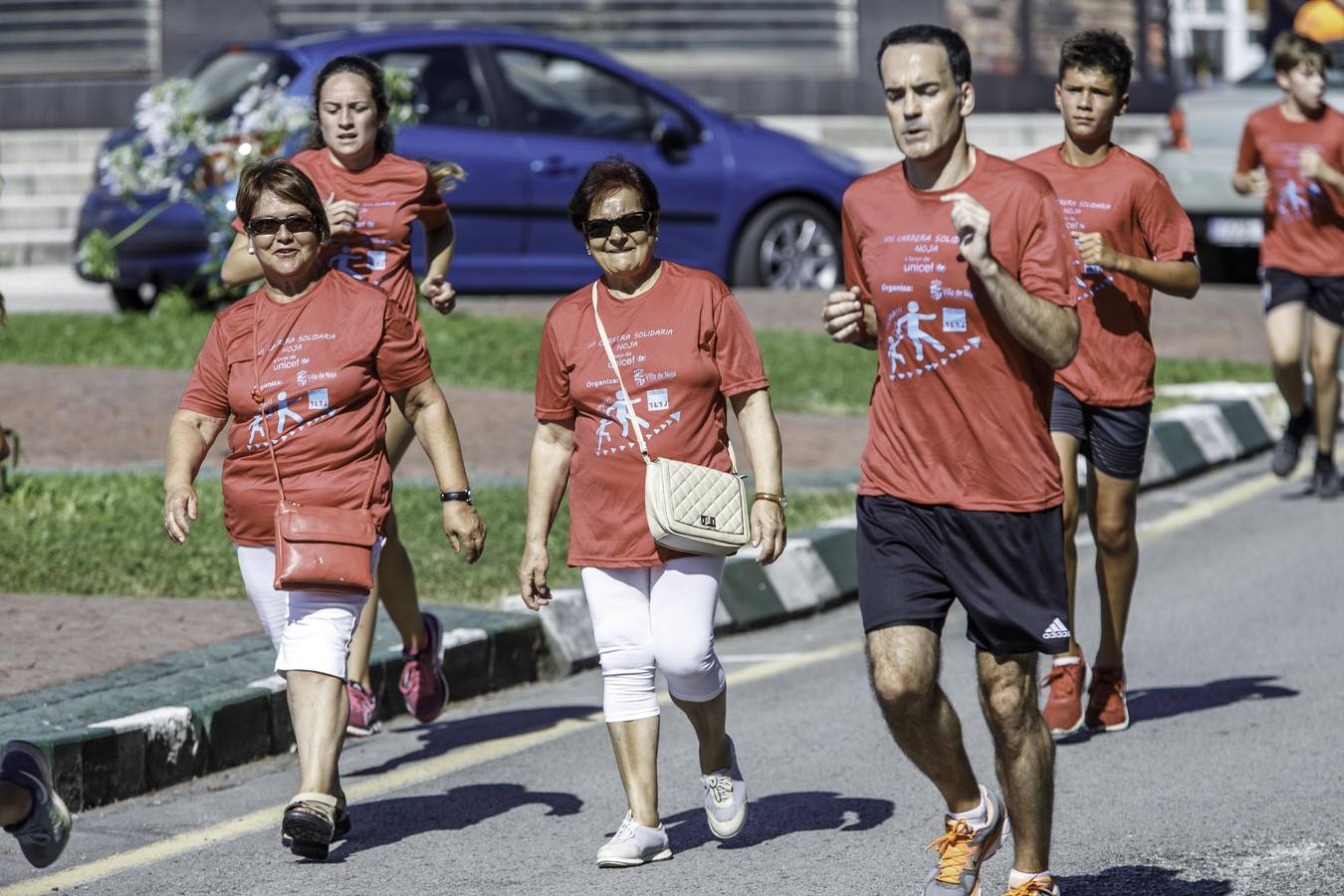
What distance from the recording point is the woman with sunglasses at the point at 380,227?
7023 millimetres

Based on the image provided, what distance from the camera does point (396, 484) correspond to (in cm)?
1017

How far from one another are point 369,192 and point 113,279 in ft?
24.6

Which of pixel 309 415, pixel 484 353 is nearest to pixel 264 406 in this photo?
pixel 309 415

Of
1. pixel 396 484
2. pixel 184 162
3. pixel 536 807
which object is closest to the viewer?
pixel 536 807

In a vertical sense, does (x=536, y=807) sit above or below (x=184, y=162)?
below

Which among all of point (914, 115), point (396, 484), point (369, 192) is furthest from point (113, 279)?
point (914, 115)

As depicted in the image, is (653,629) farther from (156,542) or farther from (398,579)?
(156,542)

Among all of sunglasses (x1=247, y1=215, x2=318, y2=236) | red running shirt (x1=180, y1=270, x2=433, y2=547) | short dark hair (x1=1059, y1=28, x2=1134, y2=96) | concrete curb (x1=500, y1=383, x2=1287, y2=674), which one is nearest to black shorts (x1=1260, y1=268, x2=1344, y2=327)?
concrete curb (x1=500, y1=383, x2=1287, y2=674)

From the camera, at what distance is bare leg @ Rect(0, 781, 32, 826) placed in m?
4.89

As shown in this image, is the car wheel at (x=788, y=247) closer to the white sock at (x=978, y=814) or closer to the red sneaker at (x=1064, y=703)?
the red sneaker at (x=1064, y=703)

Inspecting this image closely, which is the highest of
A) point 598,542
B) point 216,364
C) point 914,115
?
point 914,115

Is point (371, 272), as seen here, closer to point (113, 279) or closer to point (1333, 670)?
point (1333, 670)

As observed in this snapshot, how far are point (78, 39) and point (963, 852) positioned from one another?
1805 centimetres

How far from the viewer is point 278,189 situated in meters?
5.77
